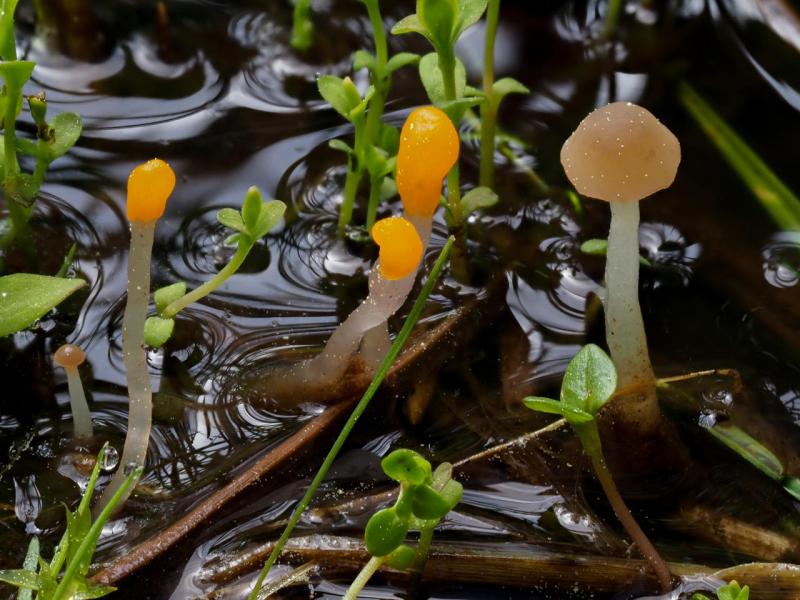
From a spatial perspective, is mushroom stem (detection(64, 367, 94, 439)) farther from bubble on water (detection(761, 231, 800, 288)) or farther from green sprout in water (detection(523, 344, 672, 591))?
bubble on water (detection(761, 231, 800, 288))

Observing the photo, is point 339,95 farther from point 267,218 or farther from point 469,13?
point 267,218

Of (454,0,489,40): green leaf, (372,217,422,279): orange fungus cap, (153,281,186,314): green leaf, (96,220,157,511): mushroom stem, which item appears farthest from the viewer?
(454,0,489,40): green leaf

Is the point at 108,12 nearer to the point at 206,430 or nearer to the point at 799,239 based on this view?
the point at 206,430

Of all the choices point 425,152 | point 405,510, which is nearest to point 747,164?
point 425,152

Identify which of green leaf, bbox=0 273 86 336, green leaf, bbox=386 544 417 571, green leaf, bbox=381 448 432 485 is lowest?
green leaf, bbox=386 544 417 571

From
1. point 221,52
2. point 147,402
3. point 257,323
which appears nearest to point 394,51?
point 221,52

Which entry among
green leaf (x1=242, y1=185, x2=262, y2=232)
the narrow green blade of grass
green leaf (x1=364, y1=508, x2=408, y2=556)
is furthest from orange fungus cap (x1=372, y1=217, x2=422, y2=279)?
the narrow green blade of grass
